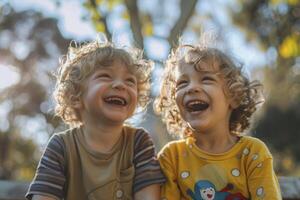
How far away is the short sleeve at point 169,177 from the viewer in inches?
105

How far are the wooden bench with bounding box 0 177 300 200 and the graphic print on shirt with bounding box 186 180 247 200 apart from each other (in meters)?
1.04

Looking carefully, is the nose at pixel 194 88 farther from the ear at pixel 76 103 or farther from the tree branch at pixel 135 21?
Answer: the tree branch at pixel 135 21

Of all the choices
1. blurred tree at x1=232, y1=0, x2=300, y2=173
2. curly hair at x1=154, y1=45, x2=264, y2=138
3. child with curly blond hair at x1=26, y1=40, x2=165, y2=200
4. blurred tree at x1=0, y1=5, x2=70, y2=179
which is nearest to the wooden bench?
curly hair at x1=154, y1=45, x2=264, y2=138

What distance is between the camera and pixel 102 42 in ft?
9.48

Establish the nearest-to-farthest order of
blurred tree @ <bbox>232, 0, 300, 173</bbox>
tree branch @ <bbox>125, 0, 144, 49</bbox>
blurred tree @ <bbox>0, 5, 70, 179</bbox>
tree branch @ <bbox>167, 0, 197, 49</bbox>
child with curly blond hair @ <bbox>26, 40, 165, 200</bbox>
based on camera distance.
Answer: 1. child with curly blond hair @ <bbox>26, 40, 165, 200</bbox>
2. tree branch @ <bbox>125, 0, 144, 49</bbox>
3. tree branch @ <bbox>167, 0, 197, 49</bbox>
4. blurred tree @ <bbox>232, 0, 300, 173</bbox>
5. blurred tree @ <bbox>0, 5, 70, 179</bbox>

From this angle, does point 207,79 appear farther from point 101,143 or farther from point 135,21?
point 135,21

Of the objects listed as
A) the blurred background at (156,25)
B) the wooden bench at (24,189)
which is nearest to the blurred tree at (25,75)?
the blurred background at (156,25)

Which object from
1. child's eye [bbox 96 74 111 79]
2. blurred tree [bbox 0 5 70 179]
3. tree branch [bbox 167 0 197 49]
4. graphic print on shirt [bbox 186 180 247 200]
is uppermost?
blurred tree [bbox 0 5 70 179]

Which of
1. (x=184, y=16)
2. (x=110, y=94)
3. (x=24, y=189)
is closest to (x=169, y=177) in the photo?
(x=110, y=94)

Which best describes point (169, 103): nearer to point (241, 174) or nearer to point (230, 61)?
point (230, 61)

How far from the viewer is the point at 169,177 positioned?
2.70 meters

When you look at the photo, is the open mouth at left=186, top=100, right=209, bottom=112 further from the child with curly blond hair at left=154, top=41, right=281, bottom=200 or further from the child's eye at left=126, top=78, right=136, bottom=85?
the child's eye at left=126, top=78, right=136, bottom=85

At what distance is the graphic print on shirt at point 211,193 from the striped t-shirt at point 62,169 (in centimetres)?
18

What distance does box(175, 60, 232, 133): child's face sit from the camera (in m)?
2.67
